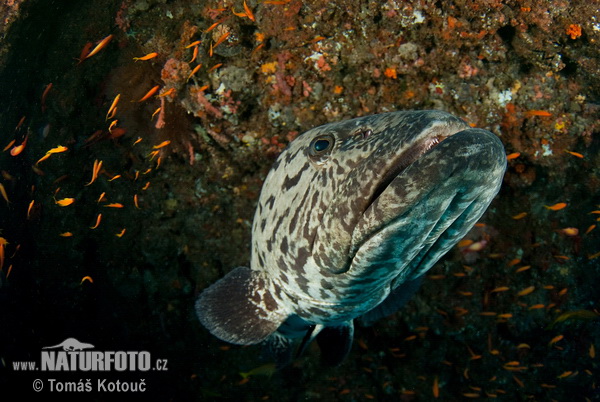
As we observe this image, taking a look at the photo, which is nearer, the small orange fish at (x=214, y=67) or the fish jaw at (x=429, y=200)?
Answer: the fish jaw at (x=429, y=200)

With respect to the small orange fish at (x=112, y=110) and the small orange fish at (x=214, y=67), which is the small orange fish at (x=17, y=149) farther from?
the small orange fish at (x=214, y=67)

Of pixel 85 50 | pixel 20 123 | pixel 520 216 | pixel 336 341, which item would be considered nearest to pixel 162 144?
pixel 85 50

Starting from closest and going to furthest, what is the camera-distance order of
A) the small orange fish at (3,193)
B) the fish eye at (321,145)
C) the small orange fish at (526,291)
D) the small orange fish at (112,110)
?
the fish eye at (321,145), the small orange fish at (112,110), the small orange fish at (526,291), the small orange fish at (3,193)

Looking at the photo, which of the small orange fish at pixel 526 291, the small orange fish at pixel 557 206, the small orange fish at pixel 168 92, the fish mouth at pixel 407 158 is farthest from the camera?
the small orange fish at pixel 526 291

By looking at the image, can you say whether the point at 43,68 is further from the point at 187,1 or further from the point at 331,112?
the point at 331,112

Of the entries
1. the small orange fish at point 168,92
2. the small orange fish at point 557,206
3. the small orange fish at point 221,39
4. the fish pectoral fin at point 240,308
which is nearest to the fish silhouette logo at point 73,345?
the fish pectoral fin at point 240,308

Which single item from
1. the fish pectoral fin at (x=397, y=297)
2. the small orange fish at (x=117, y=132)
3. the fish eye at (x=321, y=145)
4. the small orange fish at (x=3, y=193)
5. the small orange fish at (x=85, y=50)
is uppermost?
the small orange fish at (x=85, y=50)

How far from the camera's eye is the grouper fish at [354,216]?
1.67 m

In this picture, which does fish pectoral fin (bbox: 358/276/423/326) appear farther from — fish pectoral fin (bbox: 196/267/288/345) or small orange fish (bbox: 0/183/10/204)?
small orange fish (bbox: 0/183/10/204)

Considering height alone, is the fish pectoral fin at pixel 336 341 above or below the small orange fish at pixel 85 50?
below

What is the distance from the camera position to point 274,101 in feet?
13.4

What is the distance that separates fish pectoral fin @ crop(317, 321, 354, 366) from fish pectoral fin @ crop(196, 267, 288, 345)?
2.07 ft

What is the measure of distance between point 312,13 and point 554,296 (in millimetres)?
4569

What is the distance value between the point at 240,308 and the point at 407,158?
6.87 ft
